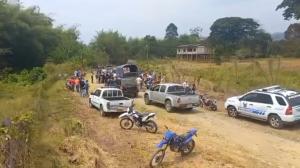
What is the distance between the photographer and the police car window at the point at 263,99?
19.2 meters

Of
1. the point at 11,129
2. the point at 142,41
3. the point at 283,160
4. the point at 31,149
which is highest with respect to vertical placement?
the point at 142,41

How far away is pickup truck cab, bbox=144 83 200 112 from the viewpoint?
72.9ft

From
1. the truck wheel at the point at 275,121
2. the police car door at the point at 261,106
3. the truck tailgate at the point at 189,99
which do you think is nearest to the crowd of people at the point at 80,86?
the truck tailgate at the point at 189,99

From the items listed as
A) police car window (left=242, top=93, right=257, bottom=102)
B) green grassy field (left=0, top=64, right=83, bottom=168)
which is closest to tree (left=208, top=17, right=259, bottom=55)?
green grassy field (left=0, top=64, right=83, bottom=168)

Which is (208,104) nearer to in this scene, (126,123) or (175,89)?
(175,89)

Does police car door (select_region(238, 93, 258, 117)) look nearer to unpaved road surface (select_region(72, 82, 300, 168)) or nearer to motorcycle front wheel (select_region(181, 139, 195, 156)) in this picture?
unpaved road surface (select_region(72, 82, 300, 168))

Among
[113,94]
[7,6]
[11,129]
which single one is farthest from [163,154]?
[7,6]

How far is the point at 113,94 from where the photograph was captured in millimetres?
22062

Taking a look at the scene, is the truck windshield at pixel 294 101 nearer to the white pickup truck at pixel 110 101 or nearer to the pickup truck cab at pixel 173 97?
the pickup truck cab at pixel 173 97

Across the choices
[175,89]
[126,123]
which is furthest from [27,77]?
[126,123]

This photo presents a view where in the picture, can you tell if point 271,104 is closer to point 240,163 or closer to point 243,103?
point 243,103

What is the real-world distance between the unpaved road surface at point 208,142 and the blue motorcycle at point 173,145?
10.0 inches

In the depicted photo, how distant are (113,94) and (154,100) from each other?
3.39 m

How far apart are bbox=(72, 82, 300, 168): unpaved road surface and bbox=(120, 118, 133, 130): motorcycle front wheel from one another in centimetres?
21
